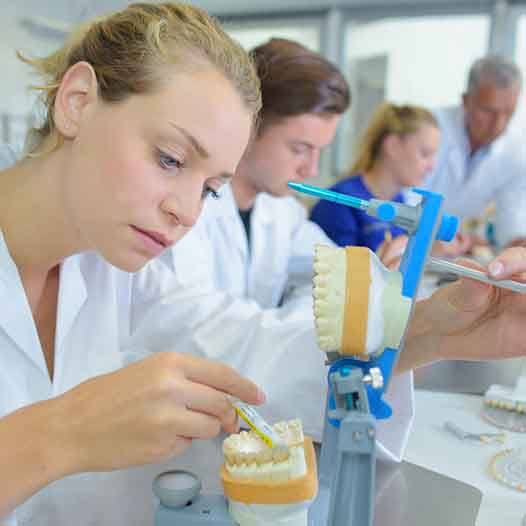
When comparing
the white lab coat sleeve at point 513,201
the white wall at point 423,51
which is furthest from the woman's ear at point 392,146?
the white wall at point 423,51

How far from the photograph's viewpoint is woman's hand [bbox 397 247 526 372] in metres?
0.80

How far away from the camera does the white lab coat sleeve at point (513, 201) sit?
2.88 meters

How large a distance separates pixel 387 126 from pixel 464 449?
180cm

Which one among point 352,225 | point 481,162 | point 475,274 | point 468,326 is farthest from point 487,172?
point 475,274

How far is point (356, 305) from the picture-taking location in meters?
0.50

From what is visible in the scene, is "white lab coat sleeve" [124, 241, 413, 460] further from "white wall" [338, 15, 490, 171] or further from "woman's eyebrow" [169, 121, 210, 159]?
"white wall" [338, 15, 490, 171]

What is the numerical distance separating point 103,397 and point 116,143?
306mm

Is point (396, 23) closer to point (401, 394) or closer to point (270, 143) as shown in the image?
point (270, 143)

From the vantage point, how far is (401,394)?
84cm

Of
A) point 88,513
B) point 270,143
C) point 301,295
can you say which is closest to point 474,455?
point 88,513

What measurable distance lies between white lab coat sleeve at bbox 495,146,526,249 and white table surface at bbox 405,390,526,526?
6.78ft

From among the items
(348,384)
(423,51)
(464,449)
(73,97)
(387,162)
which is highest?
(423,51)

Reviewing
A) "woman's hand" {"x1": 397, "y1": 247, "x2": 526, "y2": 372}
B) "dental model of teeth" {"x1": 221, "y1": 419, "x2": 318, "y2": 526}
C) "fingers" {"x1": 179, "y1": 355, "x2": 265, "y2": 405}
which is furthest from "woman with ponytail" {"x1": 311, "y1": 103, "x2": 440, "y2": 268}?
"dental model of teeth" {"x1": 221, "y1": 419, "x2": 318, "y2": 526}

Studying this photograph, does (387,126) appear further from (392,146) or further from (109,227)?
(109,227)
